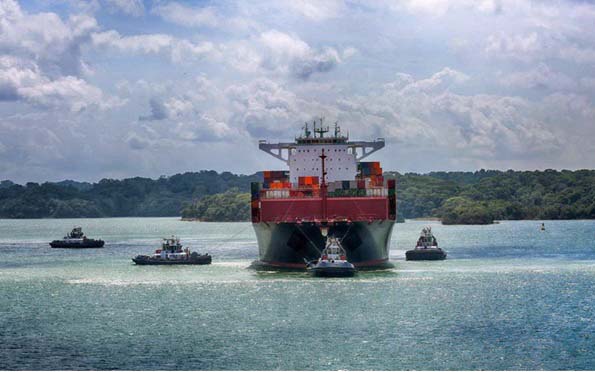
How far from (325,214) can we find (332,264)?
6180mm

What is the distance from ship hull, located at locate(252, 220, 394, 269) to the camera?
6838 centimetres

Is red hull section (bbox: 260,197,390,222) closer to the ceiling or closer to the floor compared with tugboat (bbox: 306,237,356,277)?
closer to the ceiling

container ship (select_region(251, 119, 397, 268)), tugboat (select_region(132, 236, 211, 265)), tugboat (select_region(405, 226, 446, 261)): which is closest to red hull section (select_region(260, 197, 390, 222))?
container ship (select_region(251, 119, 397, 268))

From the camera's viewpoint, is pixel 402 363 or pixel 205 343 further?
pixel 205 343

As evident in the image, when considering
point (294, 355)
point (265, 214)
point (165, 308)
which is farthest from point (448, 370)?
point (265, 214)

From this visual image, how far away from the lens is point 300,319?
158 feet

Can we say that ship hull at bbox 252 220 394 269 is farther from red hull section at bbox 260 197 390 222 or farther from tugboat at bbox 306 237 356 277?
tugboat at bbox 306 237 356 277

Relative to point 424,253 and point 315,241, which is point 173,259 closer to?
point 315,241

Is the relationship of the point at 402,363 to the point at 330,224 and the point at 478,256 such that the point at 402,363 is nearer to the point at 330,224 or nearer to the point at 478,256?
the point at 330,224

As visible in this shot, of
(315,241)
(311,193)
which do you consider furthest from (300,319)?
(311,193)

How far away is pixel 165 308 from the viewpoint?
2106 inches

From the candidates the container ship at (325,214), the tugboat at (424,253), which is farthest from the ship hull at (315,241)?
the tugboat at (424,253)

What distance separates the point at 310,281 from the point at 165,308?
42.8 ft

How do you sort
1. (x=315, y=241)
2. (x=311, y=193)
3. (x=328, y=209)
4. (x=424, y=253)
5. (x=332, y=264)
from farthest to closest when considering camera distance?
(x=424, y=253)
(x=311, y=193)
(x=328, y=209)
(x=315, y=241)
(x=332, y=264)
